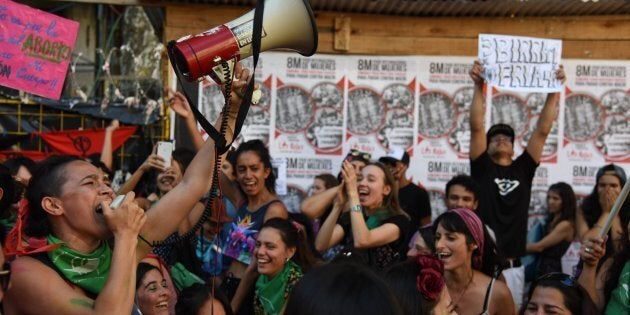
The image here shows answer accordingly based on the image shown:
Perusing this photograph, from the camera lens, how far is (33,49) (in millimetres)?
4895

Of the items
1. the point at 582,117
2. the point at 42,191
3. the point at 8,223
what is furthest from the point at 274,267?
the point at 582,117

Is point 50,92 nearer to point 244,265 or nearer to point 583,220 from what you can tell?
point 244,265

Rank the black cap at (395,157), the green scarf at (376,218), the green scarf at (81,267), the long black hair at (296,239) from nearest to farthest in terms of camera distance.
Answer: the green scarf at (81,267) → the long black hair at (296,239) → the green scarf at (376,218) → the black cap at (395,157)

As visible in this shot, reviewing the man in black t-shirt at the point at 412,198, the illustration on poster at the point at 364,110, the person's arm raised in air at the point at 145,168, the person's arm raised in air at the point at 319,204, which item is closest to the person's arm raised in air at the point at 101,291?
the person's arm raised in air at the point at 145,168

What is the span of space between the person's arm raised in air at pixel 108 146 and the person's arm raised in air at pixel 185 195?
3958mm

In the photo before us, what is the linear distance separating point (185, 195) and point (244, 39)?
2.13ft

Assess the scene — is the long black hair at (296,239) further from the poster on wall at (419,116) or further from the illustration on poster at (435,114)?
the illustration on poster at (435,114)

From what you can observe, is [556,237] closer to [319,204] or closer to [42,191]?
[319,204]

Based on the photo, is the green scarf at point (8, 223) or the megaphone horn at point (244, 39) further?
the green scarf at point (8, 223)

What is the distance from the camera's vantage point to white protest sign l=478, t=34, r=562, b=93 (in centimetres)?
593

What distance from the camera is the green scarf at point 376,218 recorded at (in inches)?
204

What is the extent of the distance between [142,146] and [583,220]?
13.4 feet

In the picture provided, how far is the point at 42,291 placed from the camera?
8.97ft

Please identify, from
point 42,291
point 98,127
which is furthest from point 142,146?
point 42,291
